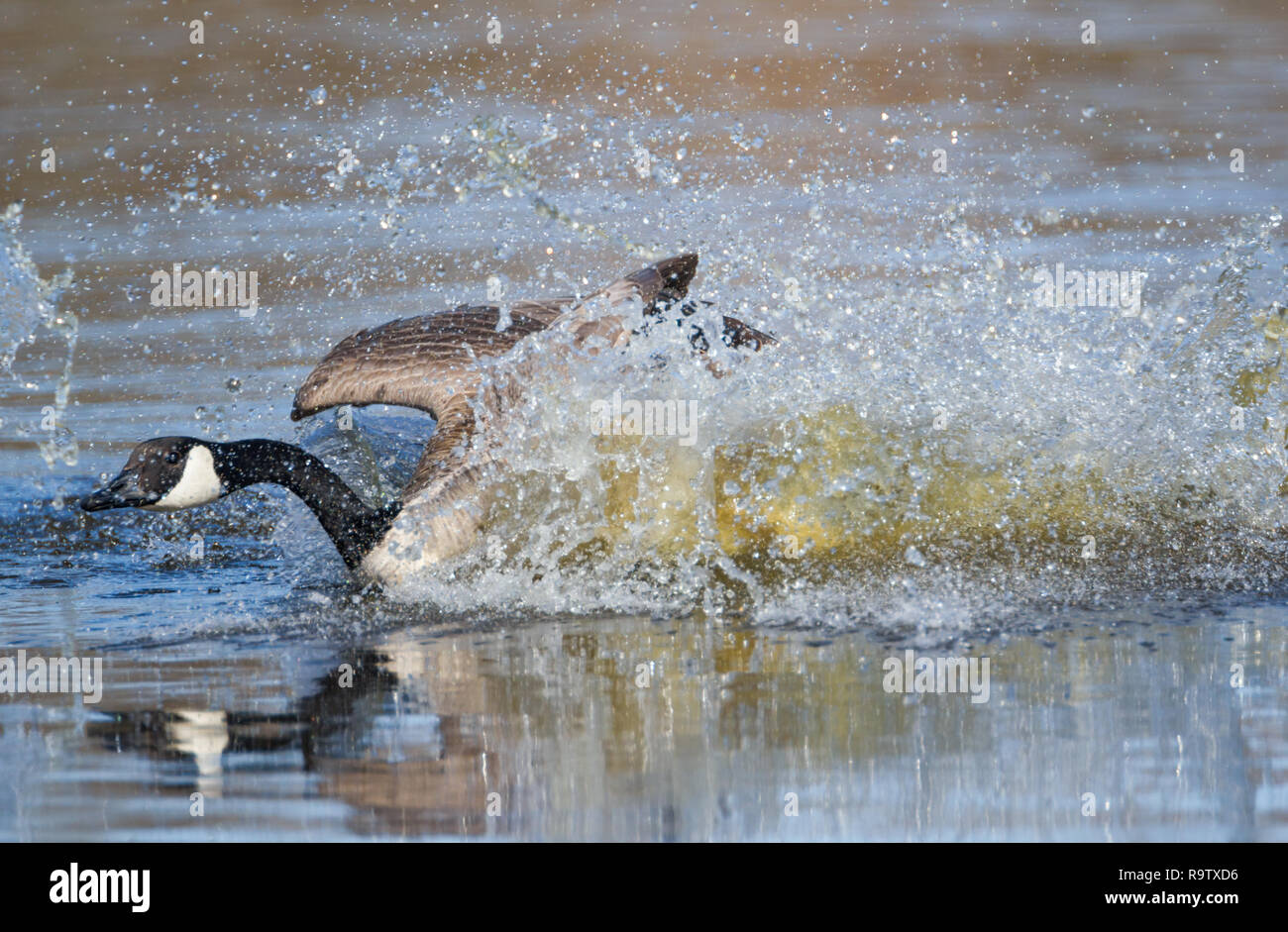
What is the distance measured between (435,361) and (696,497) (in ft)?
6.70

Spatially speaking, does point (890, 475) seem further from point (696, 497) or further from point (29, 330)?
point (29, 330)

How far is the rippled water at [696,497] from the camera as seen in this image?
4.14 m

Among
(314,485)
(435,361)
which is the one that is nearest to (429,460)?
(314,485)

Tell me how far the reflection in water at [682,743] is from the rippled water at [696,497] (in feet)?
0.06

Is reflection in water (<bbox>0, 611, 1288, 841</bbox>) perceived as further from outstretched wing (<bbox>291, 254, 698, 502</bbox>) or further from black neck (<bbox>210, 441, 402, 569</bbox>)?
outstretched wing (<bbox>291, 254, 698, 502</bbox>)

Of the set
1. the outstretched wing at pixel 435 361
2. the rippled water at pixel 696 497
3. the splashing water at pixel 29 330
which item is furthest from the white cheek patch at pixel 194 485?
the splashing water at pixel 29 330

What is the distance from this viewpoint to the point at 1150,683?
482cm

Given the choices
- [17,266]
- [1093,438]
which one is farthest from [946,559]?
[17,266]

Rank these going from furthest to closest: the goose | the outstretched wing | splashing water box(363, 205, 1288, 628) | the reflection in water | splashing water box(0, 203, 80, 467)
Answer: splashing water box(0, 203, 80, 467) < the outstretched wing < the goose < splashing water box(363, 205, 1288, 628) < the reflection in water

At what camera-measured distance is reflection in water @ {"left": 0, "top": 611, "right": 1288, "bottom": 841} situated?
12.4 ft

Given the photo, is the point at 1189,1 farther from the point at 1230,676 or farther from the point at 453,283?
the point at 1230,676

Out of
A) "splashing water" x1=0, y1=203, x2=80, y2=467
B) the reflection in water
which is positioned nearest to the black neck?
the reflection in water

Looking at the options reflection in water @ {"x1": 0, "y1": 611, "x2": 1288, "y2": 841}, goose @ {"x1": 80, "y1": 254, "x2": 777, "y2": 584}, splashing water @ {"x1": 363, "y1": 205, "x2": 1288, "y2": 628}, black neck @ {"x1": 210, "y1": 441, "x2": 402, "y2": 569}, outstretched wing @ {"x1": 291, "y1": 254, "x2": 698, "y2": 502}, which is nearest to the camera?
reflection in water @ {"x1": 0, "y1": 611, "x2": 1288, "y2": 841}

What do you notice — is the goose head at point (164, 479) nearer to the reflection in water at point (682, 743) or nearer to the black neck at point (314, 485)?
the black neck at point (314, 485)
